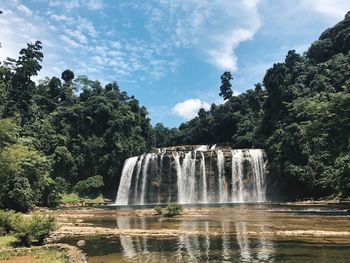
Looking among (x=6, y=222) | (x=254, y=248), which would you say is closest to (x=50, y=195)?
(x=6, y=222)

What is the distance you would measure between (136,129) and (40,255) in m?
62.5

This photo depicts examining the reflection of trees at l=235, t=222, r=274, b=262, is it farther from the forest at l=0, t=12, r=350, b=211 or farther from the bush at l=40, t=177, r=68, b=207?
the bush at l=40, t=177, r=68, b=207

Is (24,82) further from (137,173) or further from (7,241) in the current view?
(7,241)

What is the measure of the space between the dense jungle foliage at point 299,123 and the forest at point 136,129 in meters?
0.14

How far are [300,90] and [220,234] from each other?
169 feet

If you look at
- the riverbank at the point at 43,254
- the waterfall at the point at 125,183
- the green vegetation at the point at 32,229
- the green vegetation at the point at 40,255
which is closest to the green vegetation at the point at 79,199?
the waterfall at the point at 125,183

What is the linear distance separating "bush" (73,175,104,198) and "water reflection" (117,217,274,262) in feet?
159

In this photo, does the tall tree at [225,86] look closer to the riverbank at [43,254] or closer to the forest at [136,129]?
the forest at [136,129]

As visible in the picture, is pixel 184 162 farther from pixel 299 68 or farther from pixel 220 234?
pixel 220 234

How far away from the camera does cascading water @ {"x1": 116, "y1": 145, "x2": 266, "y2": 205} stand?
193 feet

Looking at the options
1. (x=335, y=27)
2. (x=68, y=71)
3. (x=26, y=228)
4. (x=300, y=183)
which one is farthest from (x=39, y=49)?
(x=26, y=228)

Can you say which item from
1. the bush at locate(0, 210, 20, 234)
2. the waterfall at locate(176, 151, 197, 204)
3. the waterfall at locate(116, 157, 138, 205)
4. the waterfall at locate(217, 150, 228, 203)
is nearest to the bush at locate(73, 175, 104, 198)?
the waterfall at locate(116, 157, 138, 205)

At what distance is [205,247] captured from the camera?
1489 cm

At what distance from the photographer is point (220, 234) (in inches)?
729
